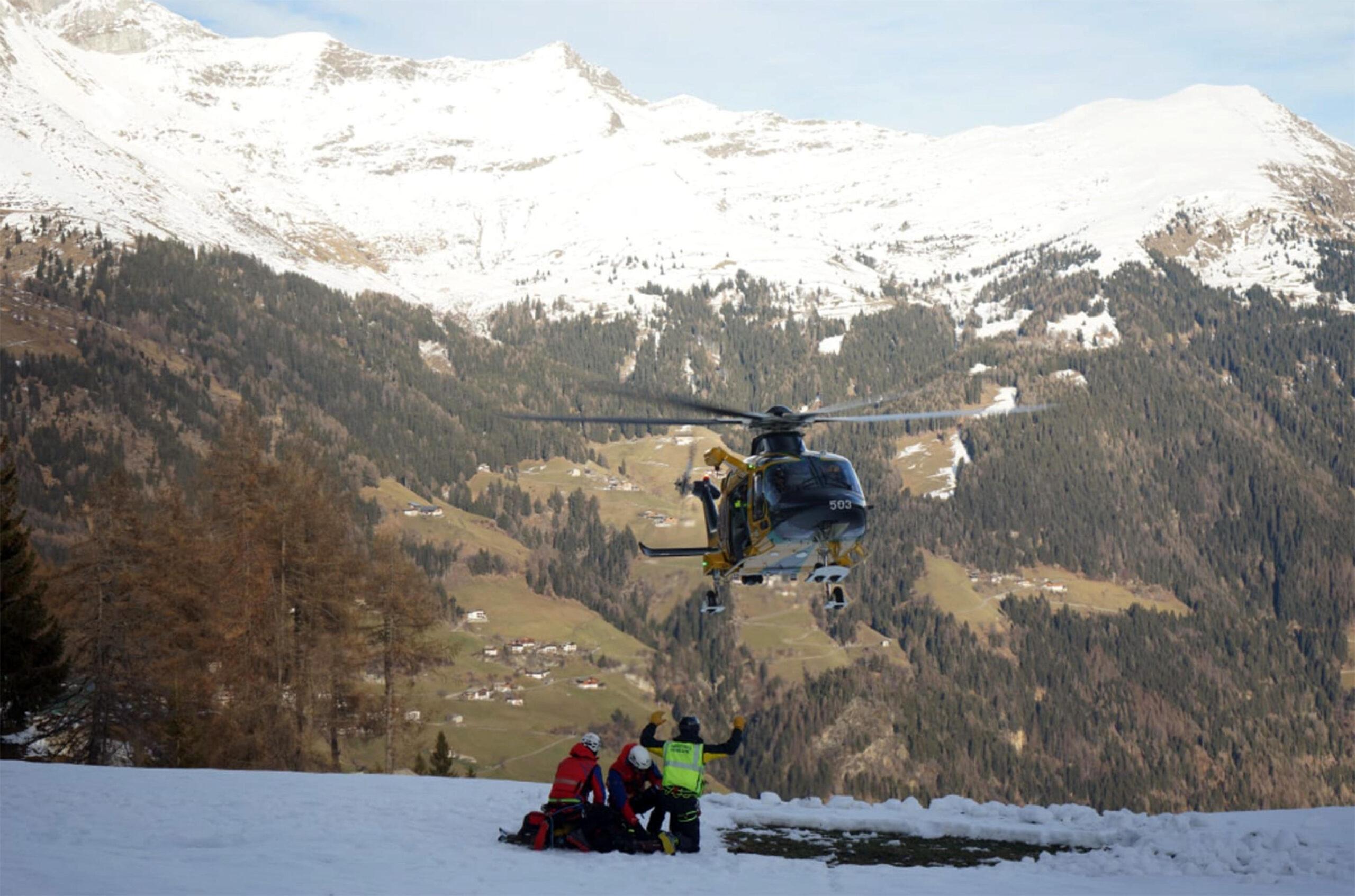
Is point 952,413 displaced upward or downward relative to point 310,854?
upward

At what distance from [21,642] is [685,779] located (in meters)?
31.0

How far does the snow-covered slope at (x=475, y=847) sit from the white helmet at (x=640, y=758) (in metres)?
1.71

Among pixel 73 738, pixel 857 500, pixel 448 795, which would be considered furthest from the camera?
pixel 73 738

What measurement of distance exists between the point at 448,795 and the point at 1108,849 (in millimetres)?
15372

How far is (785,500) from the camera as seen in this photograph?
3403cm

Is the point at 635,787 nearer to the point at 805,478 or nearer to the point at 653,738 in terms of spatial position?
the point at 653,738

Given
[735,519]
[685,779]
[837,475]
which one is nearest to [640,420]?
[837,475]

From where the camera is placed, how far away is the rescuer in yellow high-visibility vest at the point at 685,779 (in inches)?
906

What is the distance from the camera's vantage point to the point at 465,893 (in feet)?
59.7

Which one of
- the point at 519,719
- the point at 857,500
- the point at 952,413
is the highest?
the point at 952,413

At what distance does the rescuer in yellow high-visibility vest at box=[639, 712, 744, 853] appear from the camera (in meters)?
23.0

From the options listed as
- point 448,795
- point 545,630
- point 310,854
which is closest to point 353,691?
point 448,795

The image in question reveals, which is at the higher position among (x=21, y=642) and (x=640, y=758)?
(x=21, y=642)

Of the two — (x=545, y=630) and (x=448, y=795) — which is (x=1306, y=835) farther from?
(x=545, y=630)
